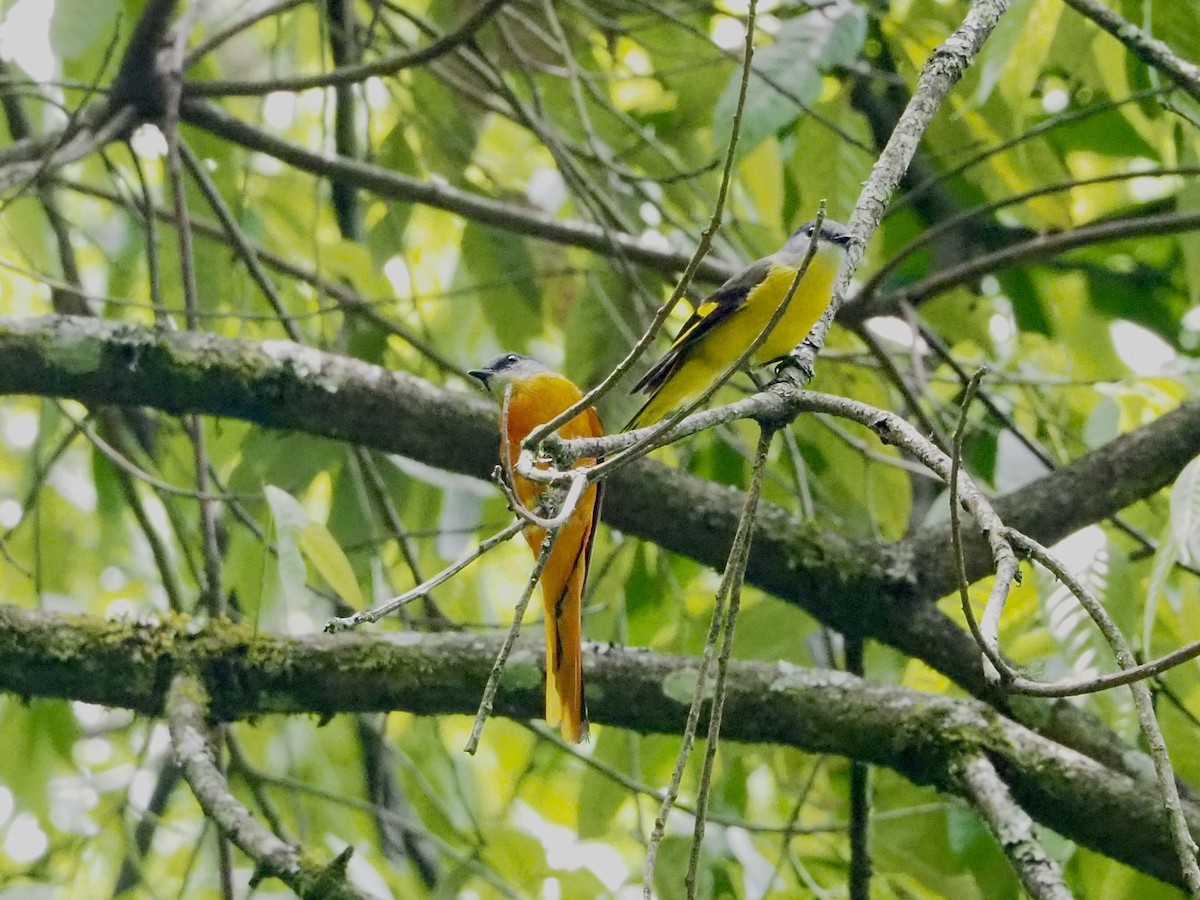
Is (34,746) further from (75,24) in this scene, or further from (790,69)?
(790,69)

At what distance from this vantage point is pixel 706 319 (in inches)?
130

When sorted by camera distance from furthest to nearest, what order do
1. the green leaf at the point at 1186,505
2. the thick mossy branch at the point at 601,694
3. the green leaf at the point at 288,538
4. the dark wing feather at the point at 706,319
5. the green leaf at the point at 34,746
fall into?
the dark wing feather at the point at 706,319 < the green leaf at the point at 34,746 < the thick mossy branch at the point at 601,694 < the green leaf at the point at 288,538 < the green leaf at the point at 1186,505

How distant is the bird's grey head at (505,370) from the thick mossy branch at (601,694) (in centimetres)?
81

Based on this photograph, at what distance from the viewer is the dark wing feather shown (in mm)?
3252

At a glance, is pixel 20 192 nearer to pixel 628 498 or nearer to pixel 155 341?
pixel 155 341

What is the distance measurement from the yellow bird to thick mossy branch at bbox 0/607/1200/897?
0.71 meters

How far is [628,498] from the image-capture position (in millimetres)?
3207

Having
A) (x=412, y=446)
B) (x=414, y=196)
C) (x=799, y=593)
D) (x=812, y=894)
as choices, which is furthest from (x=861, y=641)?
(x=414, y=196)

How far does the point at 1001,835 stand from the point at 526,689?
3.45 feet

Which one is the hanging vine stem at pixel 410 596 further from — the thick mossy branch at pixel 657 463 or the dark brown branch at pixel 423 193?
the dark brown branch at pixel 423 193

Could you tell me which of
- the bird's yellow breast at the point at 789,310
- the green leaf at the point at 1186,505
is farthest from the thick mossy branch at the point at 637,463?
the green leaf at the point at 1186,505

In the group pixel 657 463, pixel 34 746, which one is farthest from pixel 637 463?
pixel 34 746

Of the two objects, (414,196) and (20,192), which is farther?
(414,196)

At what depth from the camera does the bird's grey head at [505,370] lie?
137 inches
